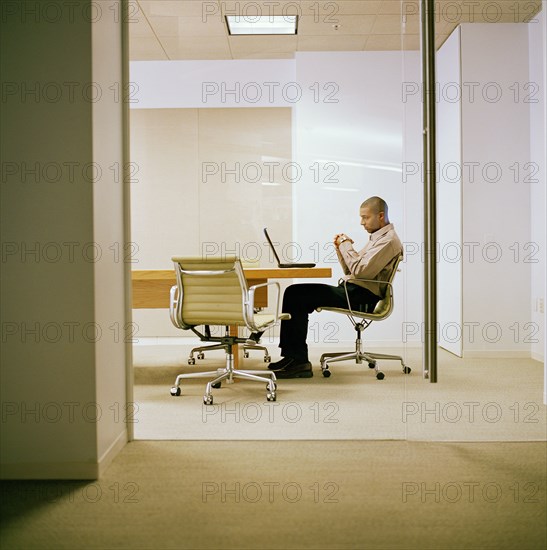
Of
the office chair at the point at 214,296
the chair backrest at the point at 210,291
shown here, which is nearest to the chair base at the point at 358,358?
the office chair at the point at 214,296

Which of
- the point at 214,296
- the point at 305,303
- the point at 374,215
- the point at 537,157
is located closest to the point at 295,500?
the point at 214,296

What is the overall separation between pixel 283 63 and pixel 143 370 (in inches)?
145

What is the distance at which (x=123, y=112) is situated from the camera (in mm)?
3047

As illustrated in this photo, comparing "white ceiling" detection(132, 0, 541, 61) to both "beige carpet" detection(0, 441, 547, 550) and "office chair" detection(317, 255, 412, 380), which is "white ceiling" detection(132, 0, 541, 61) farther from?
"beige carpet" detection(0, 441, 547, 550)

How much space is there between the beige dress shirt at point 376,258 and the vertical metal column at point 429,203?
178 centimetres

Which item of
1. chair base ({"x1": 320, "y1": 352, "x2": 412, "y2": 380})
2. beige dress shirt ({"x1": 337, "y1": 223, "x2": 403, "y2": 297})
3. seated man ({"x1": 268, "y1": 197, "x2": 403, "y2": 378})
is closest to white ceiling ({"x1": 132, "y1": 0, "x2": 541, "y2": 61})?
beige dress shirt ({"x1": 337, "y1": 223, "x2": 403, "y2": 297})

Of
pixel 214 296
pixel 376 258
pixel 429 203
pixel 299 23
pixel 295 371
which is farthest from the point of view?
pixel 299 23

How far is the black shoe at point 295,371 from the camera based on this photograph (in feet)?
15.7

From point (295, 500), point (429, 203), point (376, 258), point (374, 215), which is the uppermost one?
point (374, 215)

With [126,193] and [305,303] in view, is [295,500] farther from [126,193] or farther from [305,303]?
[305,303]

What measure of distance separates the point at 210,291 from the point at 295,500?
6.33ft

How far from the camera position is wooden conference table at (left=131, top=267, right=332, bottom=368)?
450cm

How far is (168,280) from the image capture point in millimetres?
4801

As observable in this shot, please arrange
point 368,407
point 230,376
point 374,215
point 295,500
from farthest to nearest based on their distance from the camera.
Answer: point 374,215 < point 230,376 < point 368,407 < point 295,500
